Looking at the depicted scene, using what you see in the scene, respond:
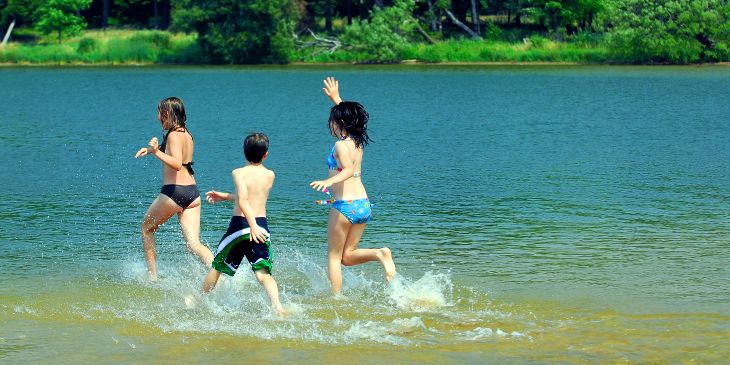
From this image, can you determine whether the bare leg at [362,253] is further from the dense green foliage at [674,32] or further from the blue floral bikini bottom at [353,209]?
the dense green foliage at [674,32]

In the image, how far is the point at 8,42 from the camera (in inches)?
3145

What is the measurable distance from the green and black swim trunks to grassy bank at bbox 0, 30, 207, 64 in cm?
6234

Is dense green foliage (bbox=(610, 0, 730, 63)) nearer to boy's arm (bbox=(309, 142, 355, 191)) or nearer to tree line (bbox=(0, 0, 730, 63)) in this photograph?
tree line (bbox=(0, 0, 730, 63))

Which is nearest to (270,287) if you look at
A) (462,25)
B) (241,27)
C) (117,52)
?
(241,27)

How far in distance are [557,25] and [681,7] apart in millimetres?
9561

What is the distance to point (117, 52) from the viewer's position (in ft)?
230

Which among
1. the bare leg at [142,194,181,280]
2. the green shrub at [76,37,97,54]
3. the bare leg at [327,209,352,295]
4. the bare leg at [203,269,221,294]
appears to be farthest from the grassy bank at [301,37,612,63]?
the bare leg at [203,269,221,294]

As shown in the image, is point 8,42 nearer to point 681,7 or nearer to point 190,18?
point 190,18

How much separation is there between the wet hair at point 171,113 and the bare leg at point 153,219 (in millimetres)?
683

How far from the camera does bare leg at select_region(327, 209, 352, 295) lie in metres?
9.37

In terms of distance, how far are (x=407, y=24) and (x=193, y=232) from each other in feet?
193

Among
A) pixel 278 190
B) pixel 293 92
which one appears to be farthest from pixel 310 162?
pixel 293 92

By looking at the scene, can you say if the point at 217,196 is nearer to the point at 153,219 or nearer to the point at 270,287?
the point at 270,287

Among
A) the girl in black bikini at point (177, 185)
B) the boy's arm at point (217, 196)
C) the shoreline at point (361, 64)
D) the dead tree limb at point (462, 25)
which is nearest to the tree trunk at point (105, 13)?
the shoreline at point (361, 64)
